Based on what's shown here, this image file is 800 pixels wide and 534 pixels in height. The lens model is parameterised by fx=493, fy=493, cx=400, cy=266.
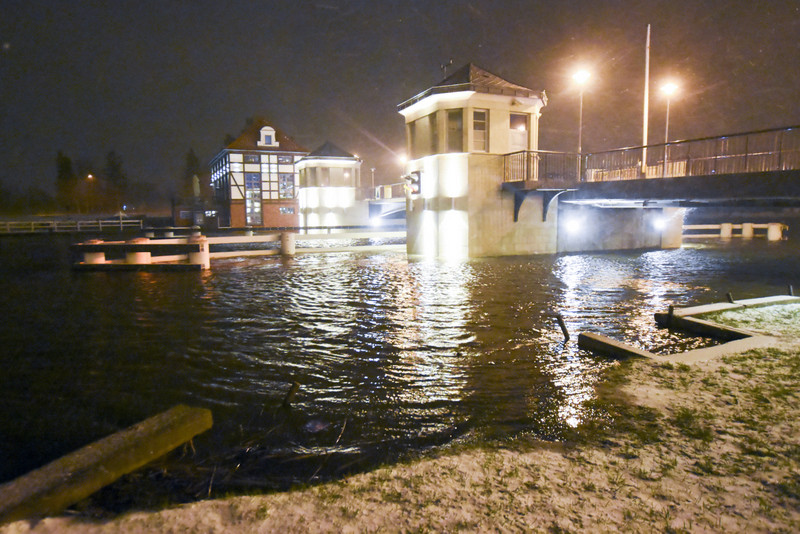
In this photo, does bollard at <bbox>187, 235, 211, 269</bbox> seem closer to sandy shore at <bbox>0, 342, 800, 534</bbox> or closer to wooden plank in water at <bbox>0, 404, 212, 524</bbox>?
wooden plank in water at <bbox>0, 404, 212, 524</bbox>

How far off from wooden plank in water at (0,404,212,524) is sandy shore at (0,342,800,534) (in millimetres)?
295

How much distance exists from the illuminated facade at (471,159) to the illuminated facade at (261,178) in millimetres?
35380

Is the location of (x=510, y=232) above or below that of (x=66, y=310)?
above

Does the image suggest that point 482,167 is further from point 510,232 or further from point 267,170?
point 267,170

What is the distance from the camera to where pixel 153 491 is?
14.8 ft

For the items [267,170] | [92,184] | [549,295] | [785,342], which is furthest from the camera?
[92,184]

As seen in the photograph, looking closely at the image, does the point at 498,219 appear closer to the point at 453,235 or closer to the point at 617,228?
the point at 453,235

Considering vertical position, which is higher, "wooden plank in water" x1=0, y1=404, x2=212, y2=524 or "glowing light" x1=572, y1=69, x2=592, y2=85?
"glowing light" x1=572, y1=69, x2=592, y2=85

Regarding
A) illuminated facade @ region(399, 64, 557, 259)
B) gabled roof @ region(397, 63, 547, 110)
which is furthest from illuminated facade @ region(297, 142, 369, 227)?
gabled roof @ region(397, 63, 547, 110)

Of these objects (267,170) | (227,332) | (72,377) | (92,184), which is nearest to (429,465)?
(72,377)

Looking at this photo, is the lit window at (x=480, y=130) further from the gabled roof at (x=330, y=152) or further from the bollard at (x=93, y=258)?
the gabled roof at (x=330, y=152)

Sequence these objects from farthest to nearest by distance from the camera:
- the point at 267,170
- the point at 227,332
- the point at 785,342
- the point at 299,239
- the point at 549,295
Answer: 1. the point at 267,170
2. the point at 299,239
3. the point at 549,295
4. the point at 227,332
5. the point at 785,342

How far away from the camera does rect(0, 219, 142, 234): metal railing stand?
2113 inches

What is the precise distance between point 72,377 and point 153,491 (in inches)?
179
